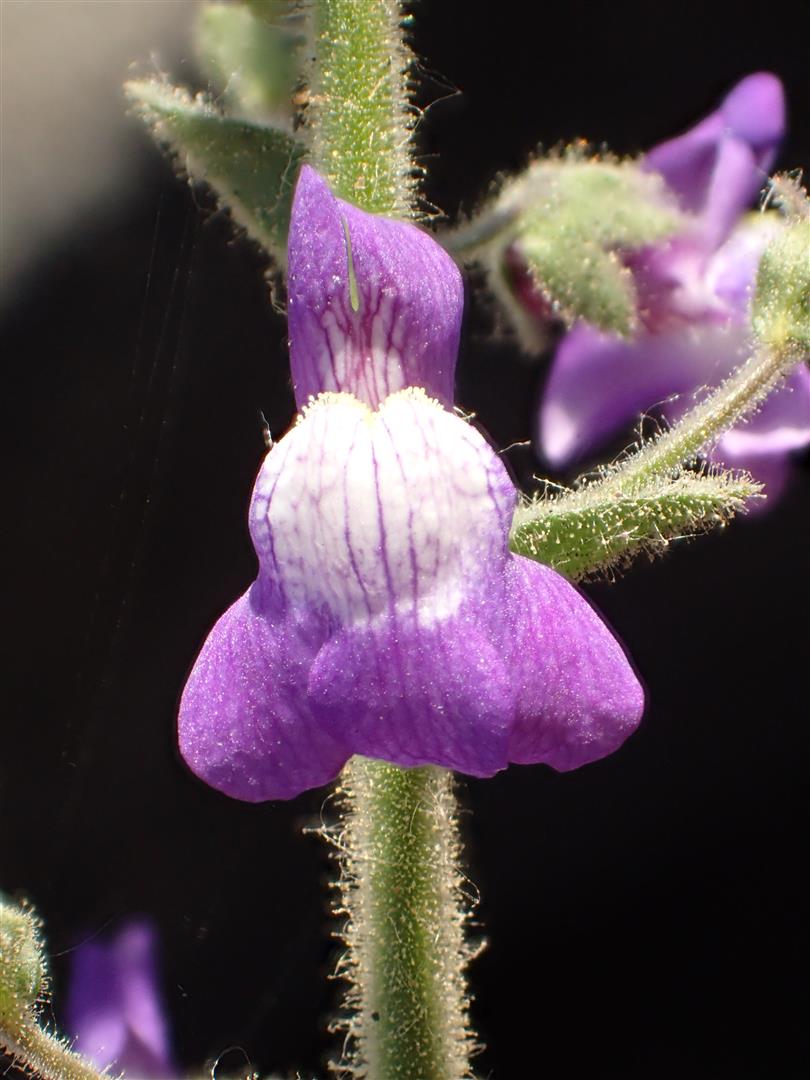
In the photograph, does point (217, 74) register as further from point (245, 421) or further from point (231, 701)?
point (245, 421)

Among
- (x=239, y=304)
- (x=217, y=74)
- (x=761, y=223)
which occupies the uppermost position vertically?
(x=217, y=74)

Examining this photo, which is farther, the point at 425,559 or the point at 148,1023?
the point at 148,1023

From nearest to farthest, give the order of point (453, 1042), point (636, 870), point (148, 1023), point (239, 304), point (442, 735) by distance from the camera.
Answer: point (442, 735) < point (453, 1042) < point (148, 1023) < point (636, 870) < point (239, 304)

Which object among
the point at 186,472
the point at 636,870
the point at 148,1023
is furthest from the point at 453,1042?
the point at 186,472

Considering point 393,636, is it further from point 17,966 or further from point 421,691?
point 17,966

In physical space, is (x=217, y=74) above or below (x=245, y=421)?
above

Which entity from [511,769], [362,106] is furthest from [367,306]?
[511,769]
